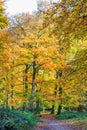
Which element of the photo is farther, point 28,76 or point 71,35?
point 28,76

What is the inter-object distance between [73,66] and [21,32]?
15.6 meters

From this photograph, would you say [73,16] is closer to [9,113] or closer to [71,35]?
[71,35]

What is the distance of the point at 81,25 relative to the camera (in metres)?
9.48

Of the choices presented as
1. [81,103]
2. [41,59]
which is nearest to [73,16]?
[41,59]

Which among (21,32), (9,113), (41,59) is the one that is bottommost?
(9,113)

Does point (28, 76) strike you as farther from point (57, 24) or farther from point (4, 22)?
point (57, 24)

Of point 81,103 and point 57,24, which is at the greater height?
point 57,24

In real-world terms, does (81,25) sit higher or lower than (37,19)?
lower

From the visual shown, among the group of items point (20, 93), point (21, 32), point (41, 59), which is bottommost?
point (20, 93)

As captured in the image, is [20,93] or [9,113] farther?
[20,93]

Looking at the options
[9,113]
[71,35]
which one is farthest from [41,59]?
[71,35]

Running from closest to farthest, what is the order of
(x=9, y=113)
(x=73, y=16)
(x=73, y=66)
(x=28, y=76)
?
(x=73, y=16) → (x=73, y=66) → (x=9, y=113) → (x=28, y=76)

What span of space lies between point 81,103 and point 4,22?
1770cm

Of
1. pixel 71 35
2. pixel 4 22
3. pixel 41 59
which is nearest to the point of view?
pixel 71 35
